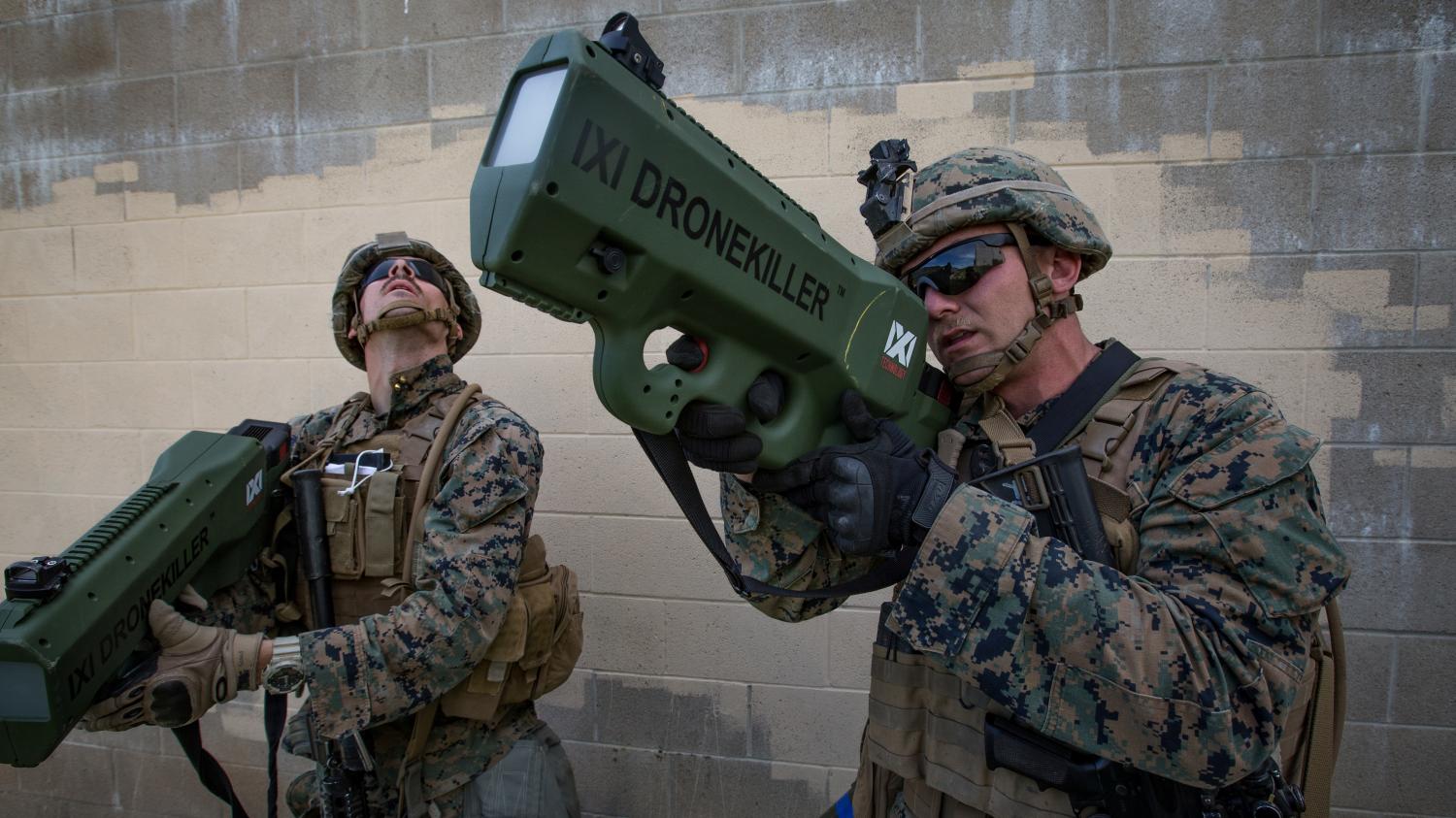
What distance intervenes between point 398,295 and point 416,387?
25cm

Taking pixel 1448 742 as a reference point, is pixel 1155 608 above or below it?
above

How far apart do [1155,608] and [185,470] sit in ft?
6.59

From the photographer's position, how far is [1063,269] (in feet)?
4.64

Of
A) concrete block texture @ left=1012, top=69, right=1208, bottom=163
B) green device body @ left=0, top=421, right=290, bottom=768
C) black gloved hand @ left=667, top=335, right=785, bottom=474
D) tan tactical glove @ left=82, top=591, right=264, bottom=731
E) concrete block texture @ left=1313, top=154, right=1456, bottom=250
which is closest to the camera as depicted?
black gloved hand @ left=667, top=335, right=785, bottom=474

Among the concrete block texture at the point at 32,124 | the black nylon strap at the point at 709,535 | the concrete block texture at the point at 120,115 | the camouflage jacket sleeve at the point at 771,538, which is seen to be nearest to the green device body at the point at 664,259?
the black nylon strap at the point at 709,535

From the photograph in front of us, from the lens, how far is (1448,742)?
2.35 meters

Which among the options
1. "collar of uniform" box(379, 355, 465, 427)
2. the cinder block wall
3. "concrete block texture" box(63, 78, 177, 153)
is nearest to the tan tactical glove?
"collar of uniform" box(379, 355, 465, 427)

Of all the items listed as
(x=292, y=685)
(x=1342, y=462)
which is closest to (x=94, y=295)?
(x=292, y=685)

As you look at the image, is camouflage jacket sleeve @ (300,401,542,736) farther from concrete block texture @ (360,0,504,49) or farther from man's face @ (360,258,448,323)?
concrete block texture @ (360,0,504,49)

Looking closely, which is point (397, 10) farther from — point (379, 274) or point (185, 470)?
point (185, 470)

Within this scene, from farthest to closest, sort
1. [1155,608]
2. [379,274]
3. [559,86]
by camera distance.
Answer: [379,274] < [1155,608] < [559,86]

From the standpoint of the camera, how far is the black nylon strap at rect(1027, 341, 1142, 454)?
1.32 meters

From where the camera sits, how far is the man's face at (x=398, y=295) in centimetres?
219

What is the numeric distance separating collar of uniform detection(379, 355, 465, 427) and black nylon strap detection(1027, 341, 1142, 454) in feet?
5.16
